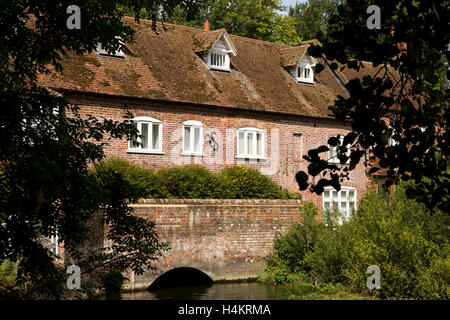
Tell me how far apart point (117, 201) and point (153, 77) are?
18.2 metres

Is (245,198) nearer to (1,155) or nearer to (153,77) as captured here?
(153,77)

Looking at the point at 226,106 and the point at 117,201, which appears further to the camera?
the point at 226,106

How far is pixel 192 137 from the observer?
86.3 ft

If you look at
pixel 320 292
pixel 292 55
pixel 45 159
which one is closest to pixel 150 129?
pixel 320 292

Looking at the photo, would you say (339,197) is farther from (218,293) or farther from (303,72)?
(218,293)

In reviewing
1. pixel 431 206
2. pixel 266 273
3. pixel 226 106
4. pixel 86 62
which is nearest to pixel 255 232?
pixel 266 273

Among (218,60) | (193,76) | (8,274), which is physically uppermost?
(218,60)

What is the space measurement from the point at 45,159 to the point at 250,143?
2176 centimetres

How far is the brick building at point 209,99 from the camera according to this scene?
80.3 ft

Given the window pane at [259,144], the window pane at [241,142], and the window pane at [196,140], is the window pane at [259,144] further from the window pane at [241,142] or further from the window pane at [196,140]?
the window pane at [196,140]

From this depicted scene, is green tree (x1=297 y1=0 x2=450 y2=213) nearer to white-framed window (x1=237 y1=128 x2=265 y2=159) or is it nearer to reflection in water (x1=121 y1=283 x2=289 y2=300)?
reflection in water (x1=121 y1=283 x2=289 y2=300)

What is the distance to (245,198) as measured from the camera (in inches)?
961

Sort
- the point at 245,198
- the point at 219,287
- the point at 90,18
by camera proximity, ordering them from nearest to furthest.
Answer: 1. the point at 90,18
2. the point at 219,287
3. the point at 245,198

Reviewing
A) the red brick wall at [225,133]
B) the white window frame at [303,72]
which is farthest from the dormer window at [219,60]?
the white window frame at [303,72]
